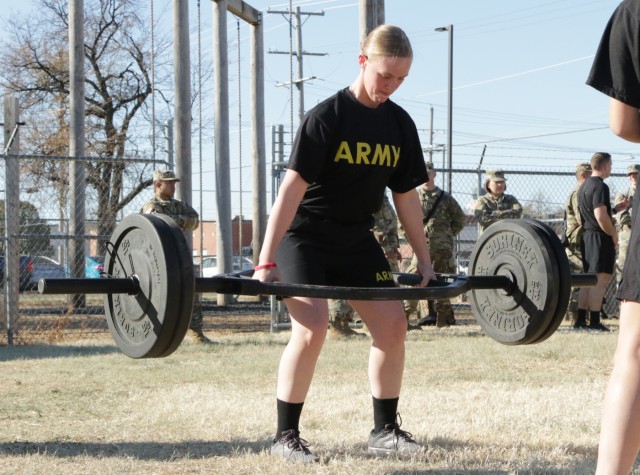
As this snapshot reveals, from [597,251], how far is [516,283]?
23.2ft

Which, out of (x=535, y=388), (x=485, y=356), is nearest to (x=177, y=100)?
(x=485, y=356)

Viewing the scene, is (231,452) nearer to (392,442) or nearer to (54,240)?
(392,442)

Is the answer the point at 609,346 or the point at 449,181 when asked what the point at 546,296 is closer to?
the point at 609,346

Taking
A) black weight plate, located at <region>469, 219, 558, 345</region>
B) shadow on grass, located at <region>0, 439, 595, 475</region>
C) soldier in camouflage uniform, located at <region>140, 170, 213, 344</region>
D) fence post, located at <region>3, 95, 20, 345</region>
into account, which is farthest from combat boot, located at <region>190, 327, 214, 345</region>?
black weight plate, located at <region>469, 219, 558, 345</region>

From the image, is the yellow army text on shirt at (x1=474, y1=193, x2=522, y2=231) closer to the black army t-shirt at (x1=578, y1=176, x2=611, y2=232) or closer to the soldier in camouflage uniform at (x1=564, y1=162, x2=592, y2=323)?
the soldier in camouflage uniform at (x1=564, y1=162, x2=592, y2=323)

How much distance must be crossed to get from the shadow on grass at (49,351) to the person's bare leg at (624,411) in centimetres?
766

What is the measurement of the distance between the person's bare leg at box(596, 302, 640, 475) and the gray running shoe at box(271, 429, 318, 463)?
6.17 ft

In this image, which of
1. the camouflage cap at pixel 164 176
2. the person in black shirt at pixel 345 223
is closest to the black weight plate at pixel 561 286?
the person in black shirt at pixel 345 223

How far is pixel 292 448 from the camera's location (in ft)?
15.0

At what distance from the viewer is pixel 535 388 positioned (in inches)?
273

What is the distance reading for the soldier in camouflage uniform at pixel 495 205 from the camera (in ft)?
38.8

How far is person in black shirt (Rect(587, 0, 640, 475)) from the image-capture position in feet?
9.34

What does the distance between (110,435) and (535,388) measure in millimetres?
3070

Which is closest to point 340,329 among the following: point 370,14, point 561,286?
point 370,14
